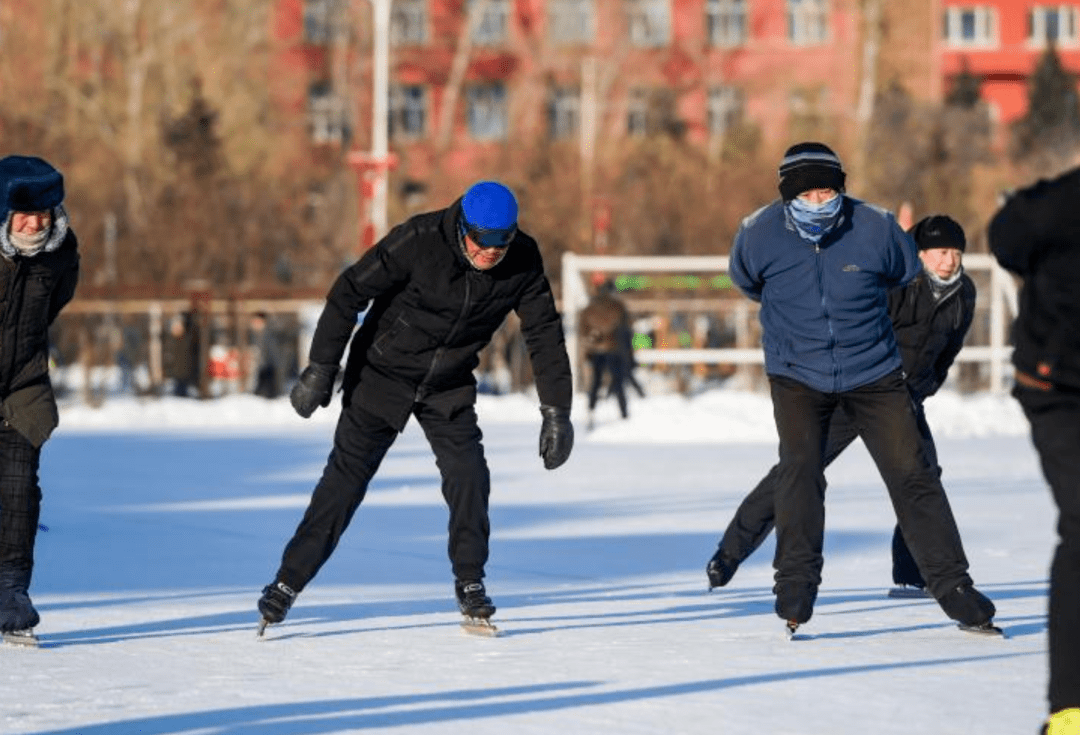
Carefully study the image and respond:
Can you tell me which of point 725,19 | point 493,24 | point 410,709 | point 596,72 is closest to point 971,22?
point 725,19

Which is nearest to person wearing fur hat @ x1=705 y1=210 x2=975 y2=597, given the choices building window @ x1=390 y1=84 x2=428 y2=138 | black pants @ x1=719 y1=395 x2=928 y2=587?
black pants @ x1=719 y1=395 x2=928 y2=587

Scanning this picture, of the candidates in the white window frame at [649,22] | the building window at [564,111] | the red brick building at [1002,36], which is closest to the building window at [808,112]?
the white window frame at [649,22]

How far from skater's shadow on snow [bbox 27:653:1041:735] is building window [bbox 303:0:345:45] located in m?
46.8

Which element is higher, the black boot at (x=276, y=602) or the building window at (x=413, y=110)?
the building window at (x=413, y=110)

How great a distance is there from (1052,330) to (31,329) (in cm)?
363

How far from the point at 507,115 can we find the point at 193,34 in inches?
364

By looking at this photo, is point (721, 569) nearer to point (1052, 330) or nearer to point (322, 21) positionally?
point (1052, 330)

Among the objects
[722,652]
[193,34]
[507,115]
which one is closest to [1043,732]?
[722,652]

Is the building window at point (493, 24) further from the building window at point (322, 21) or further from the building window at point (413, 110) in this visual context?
the building window at point (322, 21)

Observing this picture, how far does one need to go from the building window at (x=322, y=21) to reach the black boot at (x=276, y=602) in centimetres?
4544

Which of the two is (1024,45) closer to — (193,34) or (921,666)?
(193,34)

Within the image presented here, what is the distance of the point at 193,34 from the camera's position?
49719mm

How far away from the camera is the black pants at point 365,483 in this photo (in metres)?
→ 8.84

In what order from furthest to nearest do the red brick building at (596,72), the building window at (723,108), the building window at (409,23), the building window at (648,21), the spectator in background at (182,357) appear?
the building window at (723,108) < the building window at (648,21) < the red brick building at (596,72) < the building window at (409,23) < the spectator in background at (182,357)
